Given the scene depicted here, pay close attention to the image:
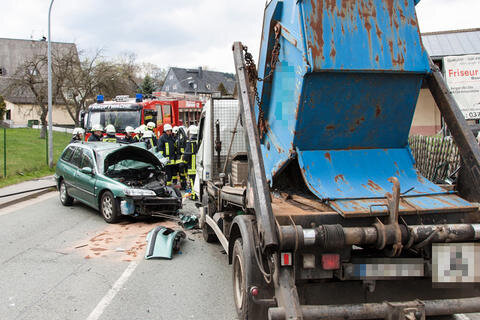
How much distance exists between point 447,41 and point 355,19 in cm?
1549

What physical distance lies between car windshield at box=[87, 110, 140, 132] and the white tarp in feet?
35.4

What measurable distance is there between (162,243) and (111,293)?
1633 mm

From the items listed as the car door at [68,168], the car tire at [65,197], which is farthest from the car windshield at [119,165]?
the car tire at [65,197]

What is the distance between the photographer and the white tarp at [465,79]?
11.1m

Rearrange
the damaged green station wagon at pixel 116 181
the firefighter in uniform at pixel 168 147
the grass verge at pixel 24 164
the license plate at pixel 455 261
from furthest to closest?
the grass verge at pixel 24 164 < the firefighter in uniform at pixel 168 147 < the damaged green station wagon at pixel 116 181 < the license plate at pixel 455 261

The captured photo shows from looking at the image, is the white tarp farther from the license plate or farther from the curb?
the curb

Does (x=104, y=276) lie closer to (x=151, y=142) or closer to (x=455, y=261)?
(x=455, y=261)

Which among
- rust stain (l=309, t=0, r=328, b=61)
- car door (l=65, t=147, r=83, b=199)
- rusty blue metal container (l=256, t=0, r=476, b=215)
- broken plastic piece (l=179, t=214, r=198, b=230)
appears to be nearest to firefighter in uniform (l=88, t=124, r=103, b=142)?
car door (l=65, t=147, r=83, b=199)

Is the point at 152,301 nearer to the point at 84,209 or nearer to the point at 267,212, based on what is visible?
the point at 267,212

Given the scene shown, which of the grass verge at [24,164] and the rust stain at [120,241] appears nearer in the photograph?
the rust stain at [120,241]

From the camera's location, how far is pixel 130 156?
9.29 m

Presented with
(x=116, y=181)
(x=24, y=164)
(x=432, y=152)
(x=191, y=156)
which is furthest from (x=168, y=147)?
(x=24, y=164)

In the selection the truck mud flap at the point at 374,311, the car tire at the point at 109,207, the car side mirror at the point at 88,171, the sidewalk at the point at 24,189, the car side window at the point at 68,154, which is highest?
the car side window at the point at 68,154

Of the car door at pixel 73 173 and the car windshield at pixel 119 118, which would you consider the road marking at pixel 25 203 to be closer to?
the car door at pixel 73 173
